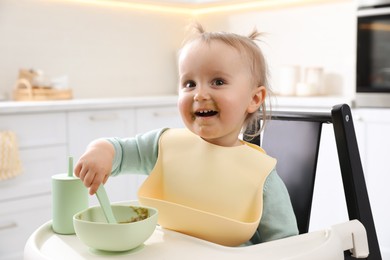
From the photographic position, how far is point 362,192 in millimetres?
1150

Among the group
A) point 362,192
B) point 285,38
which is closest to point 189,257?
point 362,192

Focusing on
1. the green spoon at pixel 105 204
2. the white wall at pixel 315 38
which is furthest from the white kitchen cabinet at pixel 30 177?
the green spoon at pixel 105 204

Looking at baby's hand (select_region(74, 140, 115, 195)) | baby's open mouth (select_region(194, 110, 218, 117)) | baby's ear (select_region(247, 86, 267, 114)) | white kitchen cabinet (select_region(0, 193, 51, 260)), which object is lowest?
white kitchen cabinet (select_region(0, 193, 51, 260))

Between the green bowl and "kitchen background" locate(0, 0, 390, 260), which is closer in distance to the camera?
the green bowl

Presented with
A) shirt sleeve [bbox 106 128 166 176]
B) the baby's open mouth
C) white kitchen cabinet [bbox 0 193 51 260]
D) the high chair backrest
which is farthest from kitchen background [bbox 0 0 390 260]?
the baby's open mouth

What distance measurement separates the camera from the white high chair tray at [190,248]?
0.88 m

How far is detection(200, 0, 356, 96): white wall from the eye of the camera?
3.12 meters

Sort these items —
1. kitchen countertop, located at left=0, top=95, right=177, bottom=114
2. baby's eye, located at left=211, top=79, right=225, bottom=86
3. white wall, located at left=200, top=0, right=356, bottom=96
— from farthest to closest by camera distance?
white wall, located at left=200, top=0, right=356, bottom=96, kitchen countertop, located at left=0, top=95, right=177, bottom=114, baby's eye, located at left=211, top=79, right=225, bottom=86

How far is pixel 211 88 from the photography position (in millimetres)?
1060

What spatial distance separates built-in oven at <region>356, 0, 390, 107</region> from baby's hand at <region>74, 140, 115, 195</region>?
1.86m

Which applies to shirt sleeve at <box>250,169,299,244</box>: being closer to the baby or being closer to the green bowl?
the baby

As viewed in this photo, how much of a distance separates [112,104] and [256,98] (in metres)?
1.77

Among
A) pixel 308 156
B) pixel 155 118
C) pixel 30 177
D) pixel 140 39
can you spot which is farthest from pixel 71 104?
pixel 308 156

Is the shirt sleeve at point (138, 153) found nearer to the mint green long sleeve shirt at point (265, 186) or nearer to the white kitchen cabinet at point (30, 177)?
the mint green long sleeve shirt at point (265, 186)
